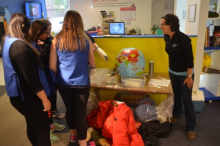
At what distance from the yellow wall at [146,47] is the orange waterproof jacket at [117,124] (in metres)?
0.70

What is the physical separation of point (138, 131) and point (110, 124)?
351 mm

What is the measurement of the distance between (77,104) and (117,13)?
4673mm

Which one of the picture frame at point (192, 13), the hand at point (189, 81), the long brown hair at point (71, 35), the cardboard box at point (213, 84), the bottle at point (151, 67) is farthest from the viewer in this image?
the cardboard box at point (213, 84)

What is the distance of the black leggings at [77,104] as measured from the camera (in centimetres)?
165

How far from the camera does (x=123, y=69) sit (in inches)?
84.4

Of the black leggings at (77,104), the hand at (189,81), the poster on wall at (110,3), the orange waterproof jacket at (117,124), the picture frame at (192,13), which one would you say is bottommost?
the orange waterproof jacket at (117,124)

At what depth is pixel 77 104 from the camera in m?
1.69

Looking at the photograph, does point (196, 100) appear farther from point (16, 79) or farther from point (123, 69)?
point (16, 79)

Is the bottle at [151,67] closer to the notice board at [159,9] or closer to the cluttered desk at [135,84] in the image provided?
the cluttered desk at [135,84]

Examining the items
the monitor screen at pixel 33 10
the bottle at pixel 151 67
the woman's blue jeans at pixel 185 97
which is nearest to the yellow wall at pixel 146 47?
the bottle at pixel 151 67

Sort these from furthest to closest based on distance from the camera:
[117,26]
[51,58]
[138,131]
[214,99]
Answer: [117,26]
[214,99]
[138,131]
[51,58]

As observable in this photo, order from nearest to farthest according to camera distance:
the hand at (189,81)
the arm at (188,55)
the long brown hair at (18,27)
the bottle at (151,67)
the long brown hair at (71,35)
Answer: the long brown hair at (18,27), the long brown hair at (71,35), the arm at (188,55), the hand at (189,81), the bottle at (151,67)

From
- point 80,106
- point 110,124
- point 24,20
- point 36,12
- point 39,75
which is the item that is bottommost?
point 110,124

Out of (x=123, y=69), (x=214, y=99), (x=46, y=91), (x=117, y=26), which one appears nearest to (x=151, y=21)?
(x=117, y=26)
